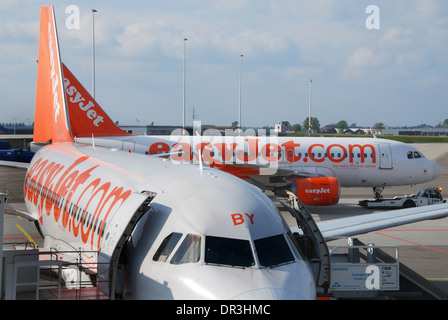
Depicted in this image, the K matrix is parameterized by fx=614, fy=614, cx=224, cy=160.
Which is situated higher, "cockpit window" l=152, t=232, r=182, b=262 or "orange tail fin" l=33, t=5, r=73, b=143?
"orange tail fin" l=33, t=5, r=73, b=143

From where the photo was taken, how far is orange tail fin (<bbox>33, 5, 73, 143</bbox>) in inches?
1155

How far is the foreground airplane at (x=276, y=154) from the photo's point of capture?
37188mm

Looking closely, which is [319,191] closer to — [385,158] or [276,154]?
[276,154]

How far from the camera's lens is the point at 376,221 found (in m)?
19.8

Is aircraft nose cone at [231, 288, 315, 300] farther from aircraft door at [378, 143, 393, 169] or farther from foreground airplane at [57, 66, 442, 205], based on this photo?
aircraft door at [378, 143, 393, 169]

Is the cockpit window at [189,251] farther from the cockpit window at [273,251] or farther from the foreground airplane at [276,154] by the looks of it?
the foreground airplane at [276,154]

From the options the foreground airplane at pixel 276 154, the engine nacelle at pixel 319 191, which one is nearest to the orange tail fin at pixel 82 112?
the foreground airplane at pixel 276 154

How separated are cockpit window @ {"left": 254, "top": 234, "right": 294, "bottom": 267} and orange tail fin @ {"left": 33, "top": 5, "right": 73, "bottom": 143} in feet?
61.3

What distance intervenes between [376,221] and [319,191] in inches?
591

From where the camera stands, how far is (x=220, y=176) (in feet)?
43.5

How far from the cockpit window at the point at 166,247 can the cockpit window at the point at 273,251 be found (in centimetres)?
140

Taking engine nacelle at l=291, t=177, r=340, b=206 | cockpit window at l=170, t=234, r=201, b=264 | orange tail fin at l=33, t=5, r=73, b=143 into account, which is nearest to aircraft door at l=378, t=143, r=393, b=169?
engine nacelle at l=291, t=177, r=340, b=206
